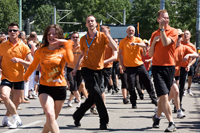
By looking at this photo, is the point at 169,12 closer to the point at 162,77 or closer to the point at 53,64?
the point at 162,77

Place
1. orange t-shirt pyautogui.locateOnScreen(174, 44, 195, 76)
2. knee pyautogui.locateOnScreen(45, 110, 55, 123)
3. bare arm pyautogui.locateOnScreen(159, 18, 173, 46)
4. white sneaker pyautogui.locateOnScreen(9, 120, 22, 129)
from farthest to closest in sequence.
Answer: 1. orange t-shirt pyautogui.locateOnScreen(174, 44, 195, 76)
2. white sneaker pyautogui.locateOnScreen(9, 120, 22, 129)
3. bare arm pyautogui.locateOnScreen(159, 18, 173, 46)
4. knee pyautogui.locateOnScreen(45, 110, 55, 123)

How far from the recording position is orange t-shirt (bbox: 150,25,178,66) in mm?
7660

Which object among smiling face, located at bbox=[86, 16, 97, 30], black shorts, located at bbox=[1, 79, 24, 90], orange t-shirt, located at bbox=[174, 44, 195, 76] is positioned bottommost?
black shorts, located at bbox=[1, 79, 24, 90]

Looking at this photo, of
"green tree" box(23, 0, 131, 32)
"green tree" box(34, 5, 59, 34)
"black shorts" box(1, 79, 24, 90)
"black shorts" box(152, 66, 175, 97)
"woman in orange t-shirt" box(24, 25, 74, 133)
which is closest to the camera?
"woman in orange t-shirt" box(24, 25, 74, 133)

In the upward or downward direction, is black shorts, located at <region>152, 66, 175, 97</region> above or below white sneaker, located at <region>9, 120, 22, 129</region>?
above

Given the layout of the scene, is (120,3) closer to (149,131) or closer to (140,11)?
(140,11)

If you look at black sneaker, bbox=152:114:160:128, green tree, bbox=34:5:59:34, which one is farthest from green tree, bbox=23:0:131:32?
black sneaker, bbox=152:114:160:128

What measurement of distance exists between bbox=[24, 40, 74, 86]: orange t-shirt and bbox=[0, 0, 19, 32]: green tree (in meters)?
47.0

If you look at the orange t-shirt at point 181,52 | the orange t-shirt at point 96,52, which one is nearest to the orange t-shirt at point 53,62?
the orange t-shirt at point 96,52

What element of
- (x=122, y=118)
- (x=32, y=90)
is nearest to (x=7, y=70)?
(x=122, y=118)

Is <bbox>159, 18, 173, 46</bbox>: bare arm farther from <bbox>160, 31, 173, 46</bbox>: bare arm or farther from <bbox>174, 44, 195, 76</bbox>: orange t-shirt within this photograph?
<bbox>174, 44, 195, 76</bbox>: orange t-shirt

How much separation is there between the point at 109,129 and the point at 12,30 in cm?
257

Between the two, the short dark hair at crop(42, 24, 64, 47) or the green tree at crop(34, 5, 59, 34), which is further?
the green tree at crop(34, 5, 59, 34)

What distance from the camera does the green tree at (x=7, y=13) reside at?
170 ft
